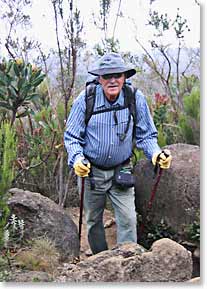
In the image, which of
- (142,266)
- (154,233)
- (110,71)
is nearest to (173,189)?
(154,233)

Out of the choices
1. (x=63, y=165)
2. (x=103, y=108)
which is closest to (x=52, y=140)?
(x=63, y=165)

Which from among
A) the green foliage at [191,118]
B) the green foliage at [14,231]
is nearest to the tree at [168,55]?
the green foliage at [191,118]

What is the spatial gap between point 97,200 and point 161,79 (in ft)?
1.62

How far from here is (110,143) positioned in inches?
97.6

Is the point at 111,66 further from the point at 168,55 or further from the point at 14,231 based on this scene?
the point at 14,231

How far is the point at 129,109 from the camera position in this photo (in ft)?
8.16

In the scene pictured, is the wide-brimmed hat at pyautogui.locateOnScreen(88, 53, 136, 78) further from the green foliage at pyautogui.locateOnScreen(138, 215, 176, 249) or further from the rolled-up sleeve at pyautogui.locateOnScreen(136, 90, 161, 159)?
the green foliage at pyautogui.locateOnScreen(138, 215, 176, 249)

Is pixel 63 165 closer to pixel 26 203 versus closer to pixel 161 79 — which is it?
pixel 26 203

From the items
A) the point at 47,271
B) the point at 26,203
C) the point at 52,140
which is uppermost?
the point at 52,140

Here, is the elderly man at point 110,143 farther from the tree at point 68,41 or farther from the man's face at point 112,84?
the tree at point 68,41

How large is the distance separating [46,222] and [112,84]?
0.55 meters

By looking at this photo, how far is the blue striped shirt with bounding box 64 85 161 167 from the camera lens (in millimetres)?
2469

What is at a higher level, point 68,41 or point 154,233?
point 68,41

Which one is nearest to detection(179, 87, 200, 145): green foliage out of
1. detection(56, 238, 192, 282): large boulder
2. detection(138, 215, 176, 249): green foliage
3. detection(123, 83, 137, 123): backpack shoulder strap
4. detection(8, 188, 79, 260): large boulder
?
detection(123, 83, 137, 123): backpack shoulder strap
